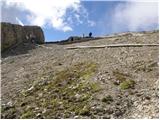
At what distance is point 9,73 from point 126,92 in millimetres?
12085

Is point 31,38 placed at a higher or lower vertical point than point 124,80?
higher

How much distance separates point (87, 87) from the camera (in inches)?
869

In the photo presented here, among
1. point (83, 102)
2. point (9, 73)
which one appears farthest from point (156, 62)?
point (9, 73)

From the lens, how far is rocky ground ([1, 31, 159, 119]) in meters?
19.1

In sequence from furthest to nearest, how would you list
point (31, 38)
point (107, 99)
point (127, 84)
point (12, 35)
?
point (31, 38) → point (12, 35) → point (127, 84) → point (107, 99)

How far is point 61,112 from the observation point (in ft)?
62.8

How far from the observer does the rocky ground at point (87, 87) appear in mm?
19062

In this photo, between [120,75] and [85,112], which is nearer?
[85,112]

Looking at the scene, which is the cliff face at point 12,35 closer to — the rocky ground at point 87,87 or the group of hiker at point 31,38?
the group of hiker at point 31,38

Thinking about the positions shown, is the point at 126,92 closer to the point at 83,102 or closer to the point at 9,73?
the point at 83,102

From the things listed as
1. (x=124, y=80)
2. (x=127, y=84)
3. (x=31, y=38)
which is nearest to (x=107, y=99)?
(x=127, y=84)

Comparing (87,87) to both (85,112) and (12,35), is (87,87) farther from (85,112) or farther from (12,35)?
(12,35)

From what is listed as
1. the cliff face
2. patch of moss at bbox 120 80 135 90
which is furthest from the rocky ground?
the cliff face

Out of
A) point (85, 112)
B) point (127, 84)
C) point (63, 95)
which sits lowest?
point (85, 112)
